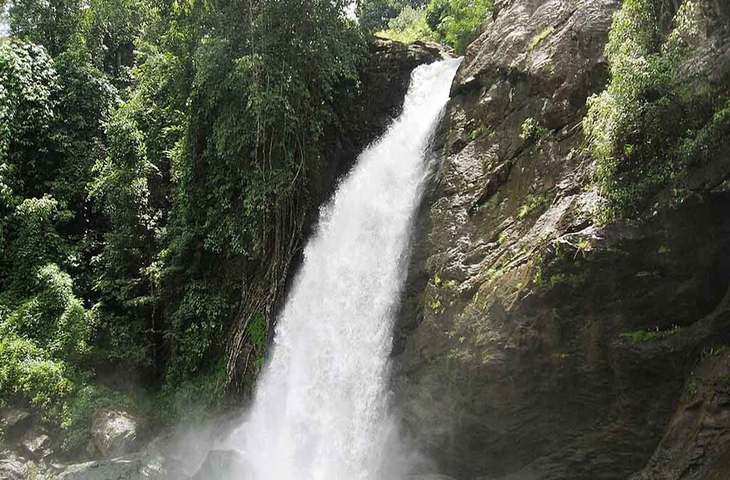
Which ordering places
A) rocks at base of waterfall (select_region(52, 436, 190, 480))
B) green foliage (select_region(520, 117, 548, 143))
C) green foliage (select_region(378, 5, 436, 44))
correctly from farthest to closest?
green foliage (select_region(378, 5, 436, 44)) → rocks at base of waterfall (select_region(52, 436, 190, 480)) → green foliage (select_region(520, 117, 548, 143))

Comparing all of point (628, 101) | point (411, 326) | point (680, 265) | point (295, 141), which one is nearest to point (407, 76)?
point (295, 141)

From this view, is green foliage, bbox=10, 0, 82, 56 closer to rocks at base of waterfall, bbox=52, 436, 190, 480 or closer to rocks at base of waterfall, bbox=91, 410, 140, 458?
rocks at base of waterfall, bbox=91, 410, 140, 458

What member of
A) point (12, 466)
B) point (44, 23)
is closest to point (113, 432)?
point (12, 466)

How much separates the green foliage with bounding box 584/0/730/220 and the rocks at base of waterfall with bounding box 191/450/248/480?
6.44 m

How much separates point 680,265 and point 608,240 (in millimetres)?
720

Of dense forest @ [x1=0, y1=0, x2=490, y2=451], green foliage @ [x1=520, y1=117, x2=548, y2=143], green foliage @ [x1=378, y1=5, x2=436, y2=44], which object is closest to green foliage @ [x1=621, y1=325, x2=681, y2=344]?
green foliage @ [x1=520, y1=117, x2=548, y2=143]

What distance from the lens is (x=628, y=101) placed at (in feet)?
18.5

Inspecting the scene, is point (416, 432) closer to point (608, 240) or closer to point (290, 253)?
point (608, 240)

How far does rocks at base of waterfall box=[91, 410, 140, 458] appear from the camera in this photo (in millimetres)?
9930

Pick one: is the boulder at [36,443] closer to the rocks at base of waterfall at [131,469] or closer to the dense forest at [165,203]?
the dense forest at [165,203]

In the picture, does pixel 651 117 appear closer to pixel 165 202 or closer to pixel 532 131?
pixel 532 131

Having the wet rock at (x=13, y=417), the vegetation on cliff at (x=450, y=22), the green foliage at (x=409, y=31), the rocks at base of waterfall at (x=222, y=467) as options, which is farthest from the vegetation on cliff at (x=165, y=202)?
the vegetation on cliff at (x=450, y=22)

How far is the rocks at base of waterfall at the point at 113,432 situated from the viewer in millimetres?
9930

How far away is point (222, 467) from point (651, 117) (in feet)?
24.7
